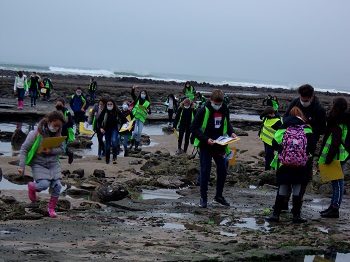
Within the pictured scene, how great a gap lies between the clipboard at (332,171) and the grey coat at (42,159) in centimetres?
413

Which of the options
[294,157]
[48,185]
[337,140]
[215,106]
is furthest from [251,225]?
[48,185]

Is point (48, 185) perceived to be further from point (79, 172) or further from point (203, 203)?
point (79, 172)

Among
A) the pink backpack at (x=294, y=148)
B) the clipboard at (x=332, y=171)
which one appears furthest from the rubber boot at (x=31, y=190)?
the clipboard at (x=332, y=171)

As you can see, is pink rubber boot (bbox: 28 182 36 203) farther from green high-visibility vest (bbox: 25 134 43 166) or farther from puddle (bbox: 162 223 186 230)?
puddle (bbox: 162 223 186 230)

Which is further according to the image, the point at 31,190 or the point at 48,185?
the point at 31,190

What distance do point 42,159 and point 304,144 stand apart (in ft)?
12.5

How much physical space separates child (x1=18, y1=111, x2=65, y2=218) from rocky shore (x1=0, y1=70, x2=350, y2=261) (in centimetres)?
38

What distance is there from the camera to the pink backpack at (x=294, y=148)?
323 inches

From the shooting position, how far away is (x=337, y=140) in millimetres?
8875

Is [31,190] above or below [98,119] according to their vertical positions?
below

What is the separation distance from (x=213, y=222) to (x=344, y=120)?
8.73ft

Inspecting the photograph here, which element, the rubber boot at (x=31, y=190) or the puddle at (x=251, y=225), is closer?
the puddle at (x=251, y=225)

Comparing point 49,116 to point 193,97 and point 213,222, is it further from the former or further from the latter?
point 193,97

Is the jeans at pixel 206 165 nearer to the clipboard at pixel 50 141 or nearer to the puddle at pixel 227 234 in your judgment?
the puddle at pixel 227 234
